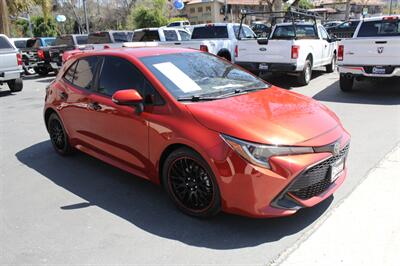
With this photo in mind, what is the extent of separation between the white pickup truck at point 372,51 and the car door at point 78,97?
681 centimetres

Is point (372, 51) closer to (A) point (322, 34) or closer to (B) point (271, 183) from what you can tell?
(A) point (322, 34)

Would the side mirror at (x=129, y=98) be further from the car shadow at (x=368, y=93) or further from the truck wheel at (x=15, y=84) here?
the truck wheel at (x=15, y=84)

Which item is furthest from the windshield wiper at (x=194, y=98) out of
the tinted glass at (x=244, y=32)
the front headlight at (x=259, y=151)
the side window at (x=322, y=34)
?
the tinted glass at (x=244, y=32)

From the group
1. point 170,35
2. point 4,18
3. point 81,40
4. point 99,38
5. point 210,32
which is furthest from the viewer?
point 4,18

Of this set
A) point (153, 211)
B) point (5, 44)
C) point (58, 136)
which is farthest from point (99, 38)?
point (153, 211)

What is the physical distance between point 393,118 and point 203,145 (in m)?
5.52

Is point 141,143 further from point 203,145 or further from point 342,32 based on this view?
point 342,32

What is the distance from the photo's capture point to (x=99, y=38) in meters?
16.9

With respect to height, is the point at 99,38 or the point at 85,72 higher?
the point at 99,38

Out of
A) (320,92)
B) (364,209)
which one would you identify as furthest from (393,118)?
(364,209)

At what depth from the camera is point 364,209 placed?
405 centimetres

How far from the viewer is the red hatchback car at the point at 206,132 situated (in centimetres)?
348

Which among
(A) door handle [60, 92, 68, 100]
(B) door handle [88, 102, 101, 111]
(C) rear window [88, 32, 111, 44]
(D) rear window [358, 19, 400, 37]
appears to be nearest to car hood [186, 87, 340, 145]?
(B) door handle [88, 102, 101, 111]

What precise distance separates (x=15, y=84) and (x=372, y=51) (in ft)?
35.1
